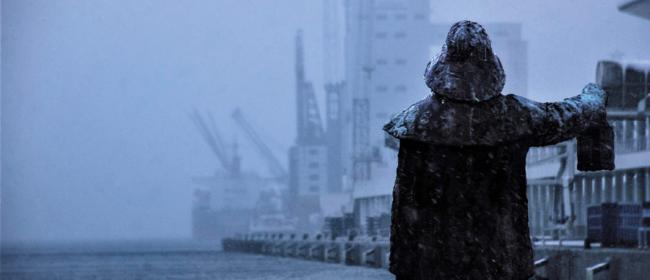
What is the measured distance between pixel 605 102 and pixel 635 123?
1371 inches

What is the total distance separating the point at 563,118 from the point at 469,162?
0.34 metres

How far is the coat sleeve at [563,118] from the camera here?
4074 millimetres

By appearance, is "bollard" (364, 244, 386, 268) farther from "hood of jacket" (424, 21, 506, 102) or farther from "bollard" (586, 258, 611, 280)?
"hood of jacket" (424, 21, 506, 102)

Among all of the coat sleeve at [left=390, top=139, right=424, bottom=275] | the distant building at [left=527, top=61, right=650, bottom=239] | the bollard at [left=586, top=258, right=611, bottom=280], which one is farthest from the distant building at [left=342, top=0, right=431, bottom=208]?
the coat sleeve at [left=390, top=139, right=424, bottom=275]

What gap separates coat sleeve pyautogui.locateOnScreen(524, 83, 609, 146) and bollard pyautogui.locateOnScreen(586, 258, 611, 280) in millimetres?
10466

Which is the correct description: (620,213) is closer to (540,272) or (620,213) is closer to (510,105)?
(540,272)

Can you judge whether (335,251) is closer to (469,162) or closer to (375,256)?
(375,256)

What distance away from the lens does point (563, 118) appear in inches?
161

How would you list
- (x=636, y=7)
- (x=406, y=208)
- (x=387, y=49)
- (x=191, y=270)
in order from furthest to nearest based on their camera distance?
(x=387, y=49) < (x=191, y=270) < (x=636, y=7) < (x=406, y=208)

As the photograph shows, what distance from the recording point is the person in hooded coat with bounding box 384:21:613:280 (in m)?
4.10

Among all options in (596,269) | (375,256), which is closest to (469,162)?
(596,269)

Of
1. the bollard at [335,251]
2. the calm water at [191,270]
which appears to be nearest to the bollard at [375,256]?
the calm water at [191,270]

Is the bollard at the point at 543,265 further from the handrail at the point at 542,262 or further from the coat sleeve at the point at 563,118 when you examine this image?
the coat sleeve at the point at 563,118

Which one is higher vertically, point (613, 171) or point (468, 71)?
point (613, 171)
